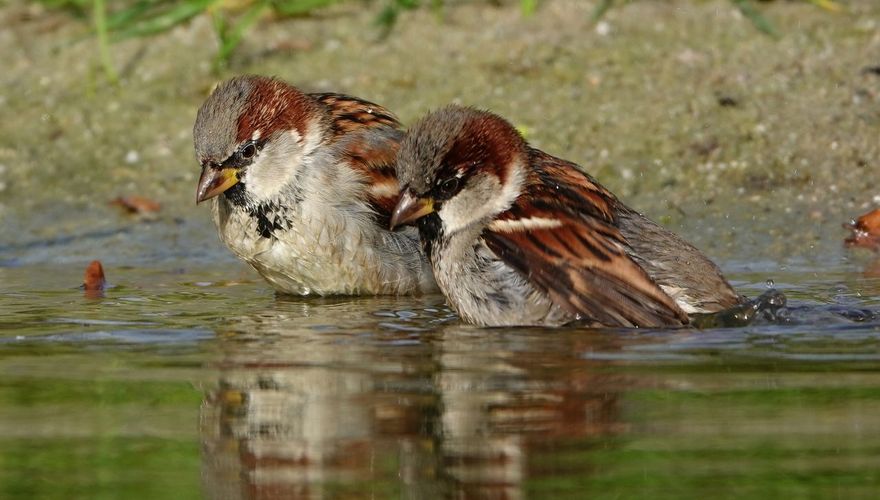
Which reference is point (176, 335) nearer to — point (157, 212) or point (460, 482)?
point (460, 482)

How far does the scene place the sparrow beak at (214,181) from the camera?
6.66m

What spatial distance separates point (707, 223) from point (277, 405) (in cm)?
403

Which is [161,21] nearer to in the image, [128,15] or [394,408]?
[128,15]

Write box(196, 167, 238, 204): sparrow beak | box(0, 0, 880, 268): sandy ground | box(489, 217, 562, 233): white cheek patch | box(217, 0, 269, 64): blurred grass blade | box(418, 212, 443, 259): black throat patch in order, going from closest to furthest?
box(489, 217, 562, 233): white cheek patch → box(418, 212, 443, 259): black throat patch → box(196, 167, 238, 204): sparrow beak → box(0, 0, 880, 268): sandy ground → box(217, 0, 269, 64): blurred grass blade

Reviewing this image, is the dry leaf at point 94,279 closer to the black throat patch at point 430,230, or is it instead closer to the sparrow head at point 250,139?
the sparrow head at point 250,139

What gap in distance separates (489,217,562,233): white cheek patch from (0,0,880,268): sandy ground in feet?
6.23

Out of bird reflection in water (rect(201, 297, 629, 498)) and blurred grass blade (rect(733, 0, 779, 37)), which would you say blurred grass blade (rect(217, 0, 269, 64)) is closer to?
blurred grass blade (rect(733, 0, 779, 37))

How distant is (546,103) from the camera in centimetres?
906

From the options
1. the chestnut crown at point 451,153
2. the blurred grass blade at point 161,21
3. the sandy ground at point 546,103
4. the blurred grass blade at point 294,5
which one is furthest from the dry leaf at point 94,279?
the blurred grass blade at point 294,5

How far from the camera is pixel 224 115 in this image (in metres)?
6.72

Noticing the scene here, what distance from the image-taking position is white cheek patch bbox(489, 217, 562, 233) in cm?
588

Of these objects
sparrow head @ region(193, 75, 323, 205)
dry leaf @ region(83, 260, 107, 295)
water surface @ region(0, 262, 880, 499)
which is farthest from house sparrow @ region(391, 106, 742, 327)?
dry leaf @ region(83, 260, 107, 295)

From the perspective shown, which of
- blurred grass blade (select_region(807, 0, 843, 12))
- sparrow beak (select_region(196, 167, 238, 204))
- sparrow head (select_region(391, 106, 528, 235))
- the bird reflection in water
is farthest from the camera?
blurred grass blade (select_region(807, 0, 843, 12))

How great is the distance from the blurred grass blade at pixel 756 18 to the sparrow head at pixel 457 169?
366 centimetres
